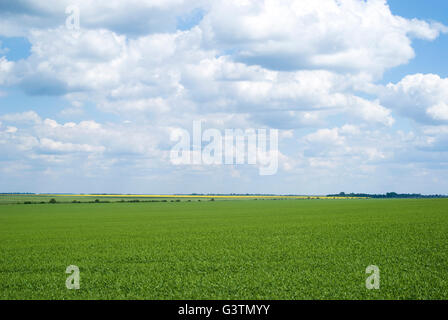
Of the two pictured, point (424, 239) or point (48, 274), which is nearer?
point (48, 274)

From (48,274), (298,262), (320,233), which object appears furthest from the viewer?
(320,233)

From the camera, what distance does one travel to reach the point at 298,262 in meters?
18.7
